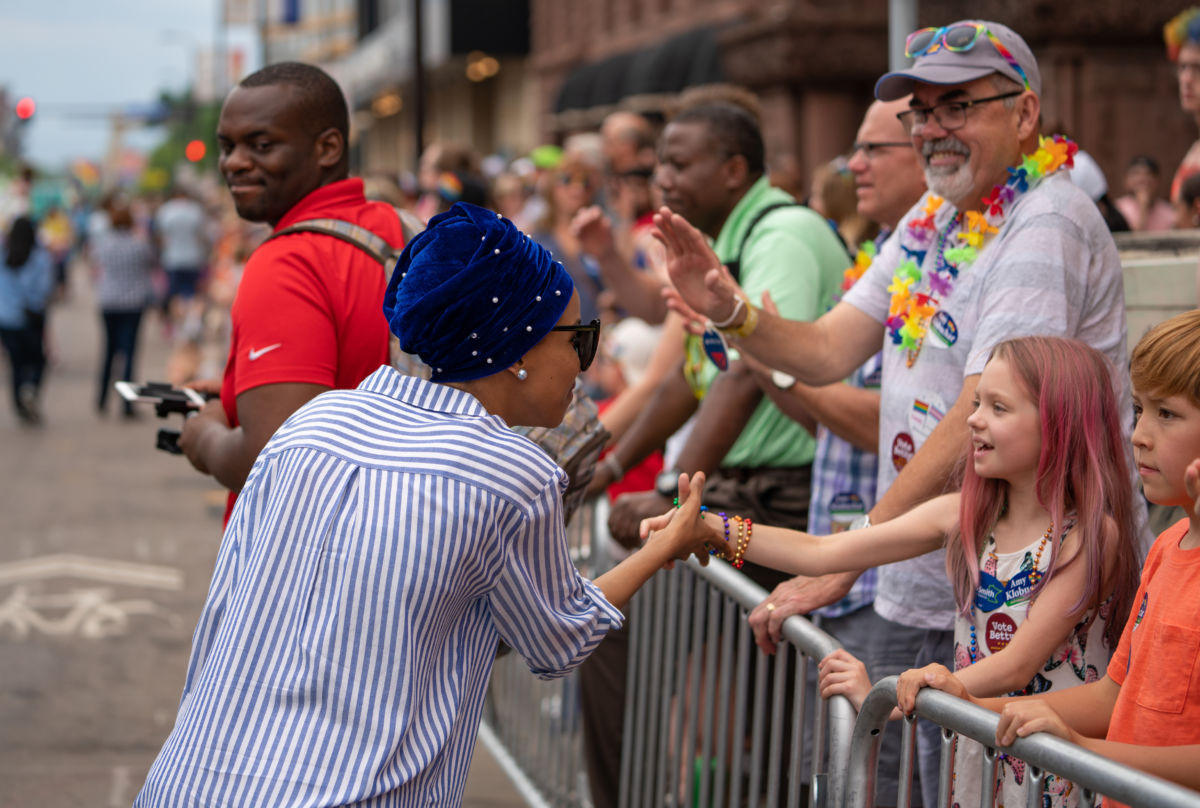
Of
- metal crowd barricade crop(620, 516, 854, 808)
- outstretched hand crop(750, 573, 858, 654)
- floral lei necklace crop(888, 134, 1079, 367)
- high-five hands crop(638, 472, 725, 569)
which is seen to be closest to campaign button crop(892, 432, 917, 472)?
floral lei necklace crop(888, 134, 1079, 367)

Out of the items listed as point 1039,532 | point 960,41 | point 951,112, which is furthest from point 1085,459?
point 960,41

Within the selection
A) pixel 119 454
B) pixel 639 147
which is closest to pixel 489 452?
pixel 639 147

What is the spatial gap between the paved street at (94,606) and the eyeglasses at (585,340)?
3.14 m

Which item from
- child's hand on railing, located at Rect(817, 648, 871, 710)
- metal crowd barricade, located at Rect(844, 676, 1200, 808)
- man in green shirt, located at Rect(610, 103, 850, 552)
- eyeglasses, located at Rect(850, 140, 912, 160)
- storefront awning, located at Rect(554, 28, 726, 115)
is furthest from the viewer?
storefront awning, located at Rect(554, 28, 726, 115)

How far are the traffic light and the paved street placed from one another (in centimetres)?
1169

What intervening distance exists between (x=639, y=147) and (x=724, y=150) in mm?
3838

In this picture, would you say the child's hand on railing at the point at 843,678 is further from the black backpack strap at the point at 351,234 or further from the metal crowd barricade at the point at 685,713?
A: the black backpack strap at the point at 351,234

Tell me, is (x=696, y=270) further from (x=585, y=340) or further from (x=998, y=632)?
(x=998, y=632)

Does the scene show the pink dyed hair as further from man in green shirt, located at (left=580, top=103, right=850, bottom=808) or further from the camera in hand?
the camera in hand

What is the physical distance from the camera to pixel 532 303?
2.37m

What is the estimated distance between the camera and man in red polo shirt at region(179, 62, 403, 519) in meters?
3.19

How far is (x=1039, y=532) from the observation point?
2.78 meters

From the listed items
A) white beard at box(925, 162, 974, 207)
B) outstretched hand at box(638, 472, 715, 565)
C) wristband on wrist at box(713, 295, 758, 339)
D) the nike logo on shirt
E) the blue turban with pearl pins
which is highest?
white beard at box(925, 162, 974, 207)

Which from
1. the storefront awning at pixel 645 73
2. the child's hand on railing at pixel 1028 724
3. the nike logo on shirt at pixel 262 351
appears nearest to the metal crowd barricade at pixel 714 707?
the child's hand on railing at pixel 1028 724
